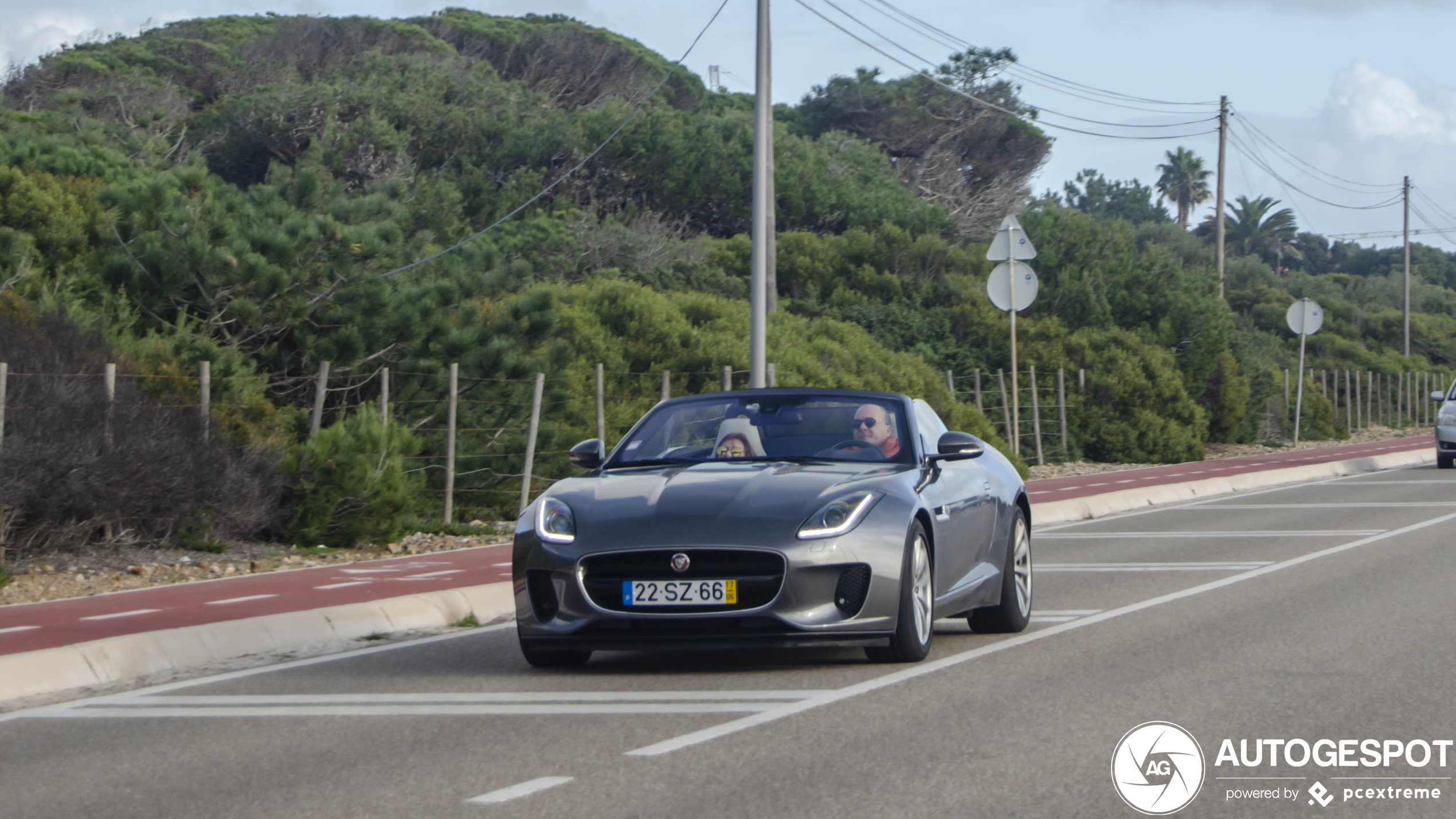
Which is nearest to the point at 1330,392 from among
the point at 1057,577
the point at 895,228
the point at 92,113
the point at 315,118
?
the point at 895,228

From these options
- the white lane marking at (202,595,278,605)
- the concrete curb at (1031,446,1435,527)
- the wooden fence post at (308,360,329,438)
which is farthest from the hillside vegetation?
the concrete curb at (1031,446,1435,527)

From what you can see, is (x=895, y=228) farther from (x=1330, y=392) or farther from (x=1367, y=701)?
(x=1367, y=701)

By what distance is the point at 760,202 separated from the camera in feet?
63.0

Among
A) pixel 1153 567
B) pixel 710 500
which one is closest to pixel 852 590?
pixel 710 500

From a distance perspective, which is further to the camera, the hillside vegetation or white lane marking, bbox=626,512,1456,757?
the hillside vegetation

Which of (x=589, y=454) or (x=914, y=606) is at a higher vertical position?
(x=589, y=454)

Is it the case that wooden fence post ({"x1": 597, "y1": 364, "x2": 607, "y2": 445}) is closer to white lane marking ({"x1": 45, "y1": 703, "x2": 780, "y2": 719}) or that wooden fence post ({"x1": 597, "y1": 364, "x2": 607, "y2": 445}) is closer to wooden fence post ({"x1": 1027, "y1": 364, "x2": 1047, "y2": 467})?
white lane marking ({"x1": 45, "y1": 703, "x2": 780, "y2": 719})

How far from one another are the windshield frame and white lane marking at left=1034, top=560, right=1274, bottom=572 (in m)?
4.71

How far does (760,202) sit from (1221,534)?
6141mm

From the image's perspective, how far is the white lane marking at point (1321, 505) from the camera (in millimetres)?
21375

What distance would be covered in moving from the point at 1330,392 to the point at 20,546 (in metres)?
50.9

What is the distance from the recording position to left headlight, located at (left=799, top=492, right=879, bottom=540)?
789 cm

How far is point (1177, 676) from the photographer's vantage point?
803cm

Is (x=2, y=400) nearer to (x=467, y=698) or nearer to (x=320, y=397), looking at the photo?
(x=320, y=397)
